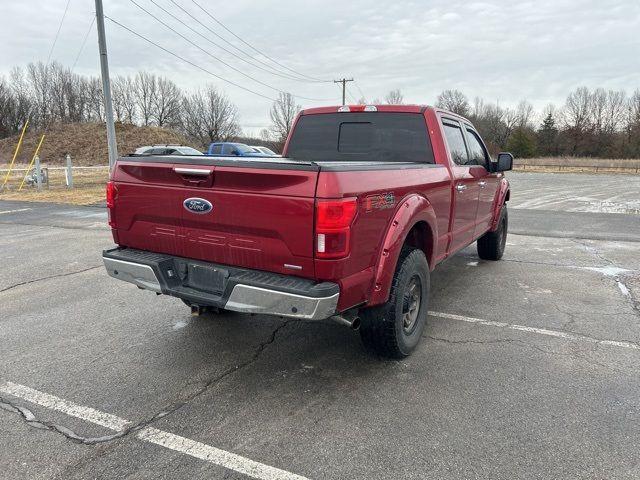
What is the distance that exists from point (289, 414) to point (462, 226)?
9.74ft

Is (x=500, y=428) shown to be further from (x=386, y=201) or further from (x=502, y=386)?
(x=386, y=201)

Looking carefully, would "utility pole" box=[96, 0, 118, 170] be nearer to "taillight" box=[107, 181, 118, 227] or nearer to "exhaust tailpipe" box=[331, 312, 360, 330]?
"taillight" box=[107, 181, 118, 227]

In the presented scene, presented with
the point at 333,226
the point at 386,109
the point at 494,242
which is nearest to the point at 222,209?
the point at 333,226

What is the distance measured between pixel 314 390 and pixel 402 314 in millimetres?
859

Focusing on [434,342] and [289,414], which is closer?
[289,414]

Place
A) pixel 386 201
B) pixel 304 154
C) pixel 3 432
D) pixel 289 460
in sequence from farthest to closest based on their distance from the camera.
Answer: pixel 304 154, pixel 386 201, pixel 3 432, pixel 289 460

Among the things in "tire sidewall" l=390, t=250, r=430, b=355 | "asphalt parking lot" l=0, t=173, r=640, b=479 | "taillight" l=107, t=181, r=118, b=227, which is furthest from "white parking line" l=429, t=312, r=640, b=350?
"taillight" l=107, t=181, r=118, b=227

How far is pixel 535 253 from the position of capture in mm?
8148

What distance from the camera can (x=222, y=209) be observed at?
10.5 ft

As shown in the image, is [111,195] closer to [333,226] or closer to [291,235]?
[291,235]

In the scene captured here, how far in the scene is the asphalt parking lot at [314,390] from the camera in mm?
2576

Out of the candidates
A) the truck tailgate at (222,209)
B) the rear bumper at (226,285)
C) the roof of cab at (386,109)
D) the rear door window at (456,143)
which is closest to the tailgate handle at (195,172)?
the truck tailgate at (222,209)

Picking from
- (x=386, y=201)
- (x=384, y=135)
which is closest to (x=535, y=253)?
(x=384, y=135)

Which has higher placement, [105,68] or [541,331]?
[105,68]
